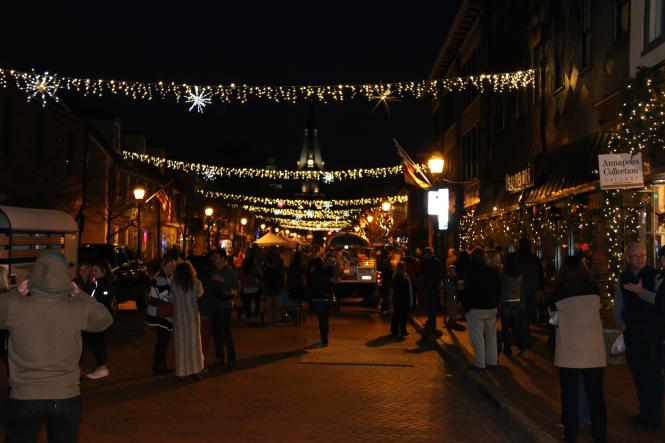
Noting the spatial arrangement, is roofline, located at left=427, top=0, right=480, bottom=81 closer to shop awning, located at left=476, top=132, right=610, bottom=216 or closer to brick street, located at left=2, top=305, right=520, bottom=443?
shop awning, located at left=476, top=132, right=610, bottom=216

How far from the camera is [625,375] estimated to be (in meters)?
12.1

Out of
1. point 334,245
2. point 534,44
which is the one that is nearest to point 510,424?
point 534,44

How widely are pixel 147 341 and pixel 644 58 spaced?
35.9 feet

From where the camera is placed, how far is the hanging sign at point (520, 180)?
23.1m

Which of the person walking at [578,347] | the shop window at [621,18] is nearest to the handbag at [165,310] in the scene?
the person walking at [578,347]

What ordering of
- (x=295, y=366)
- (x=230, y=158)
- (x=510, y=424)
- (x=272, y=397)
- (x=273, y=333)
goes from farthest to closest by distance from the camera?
(x=230, y=158) < (x=273, y=333) < (x=295, y=366) < (x=272, y=397) < (x=510, y=424)

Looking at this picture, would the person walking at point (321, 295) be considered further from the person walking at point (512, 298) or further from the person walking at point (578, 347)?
the person walking at point (578, 347)

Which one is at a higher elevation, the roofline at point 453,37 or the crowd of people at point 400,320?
the roofline at point 453,37

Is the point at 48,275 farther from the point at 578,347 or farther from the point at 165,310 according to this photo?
the point at 165,310

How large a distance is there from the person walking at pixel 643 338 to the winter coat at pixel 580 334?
2.64ft

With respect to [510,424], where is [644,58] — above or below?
above

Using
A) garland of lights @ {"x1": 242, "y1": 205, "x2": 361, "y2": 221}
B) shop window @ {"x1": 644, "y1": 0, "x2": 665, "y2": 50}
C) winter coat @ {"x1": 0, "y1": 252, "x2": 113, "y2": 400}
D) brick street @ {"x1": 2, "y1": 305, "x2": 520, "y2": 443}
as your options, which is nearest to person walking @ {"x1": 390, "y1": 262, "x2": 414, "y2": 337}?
brick street @ {"x1": 2, "y1": 305, "x2": 520, "y2": 443}

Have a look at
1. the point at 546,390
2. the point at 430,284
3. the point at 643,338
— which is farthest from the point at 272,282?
the point at 643,338

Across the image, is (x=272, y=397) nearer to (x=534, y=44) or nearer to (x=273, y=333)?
(x=273, y=333)
